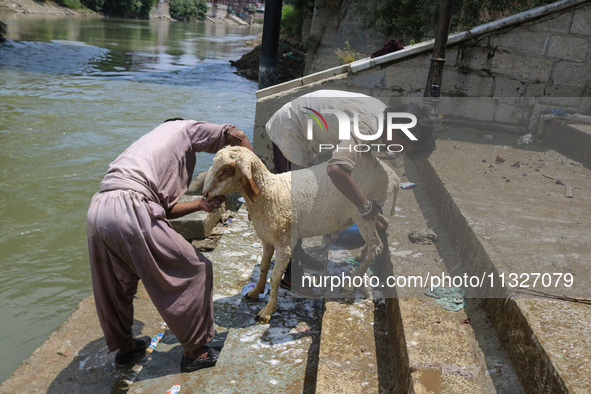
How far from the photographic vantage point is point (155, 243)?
2850 mm

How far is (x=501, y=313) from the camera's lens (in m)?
2.52

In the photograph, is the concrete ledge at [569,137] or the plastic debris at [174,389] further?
the concrete ledge at [569,137]

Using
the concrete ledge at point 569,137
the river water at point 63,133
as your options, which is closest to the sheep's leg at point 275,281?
the river water at point 63,133

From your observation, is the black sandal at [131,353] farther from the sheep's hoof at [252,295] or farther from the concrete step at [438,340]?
the concrete step at [438,340]

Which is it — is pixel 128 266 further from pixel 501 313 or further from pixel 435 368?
pixel 501 313

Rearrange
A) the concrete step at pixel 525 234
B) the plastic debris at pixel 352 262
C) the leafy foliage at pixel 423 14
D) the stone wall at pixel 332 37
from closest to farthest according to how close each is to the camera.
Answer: the concrete step at pixel 525 234, the plastic debris at pixel 352 262, the leafy foliage at pixel 423 14, the stone wall at pixel 332 37

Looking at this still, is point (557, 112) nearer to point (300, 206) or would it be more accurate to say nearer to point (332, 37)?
point (300, 206)

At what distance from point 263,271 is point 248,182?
2.78 ft

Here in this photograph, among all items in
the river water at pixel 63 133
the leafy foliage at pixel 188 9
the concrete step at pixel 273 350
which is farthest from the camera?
the leafy foliage at pixel 188 9

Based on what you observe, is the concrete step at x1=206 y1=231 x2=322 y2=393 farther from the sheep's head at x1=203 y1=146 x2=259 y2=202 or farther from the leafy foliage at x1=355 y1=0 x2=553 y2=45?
the leafy foliage at x1=355 y1=0 x2=553 y2=45

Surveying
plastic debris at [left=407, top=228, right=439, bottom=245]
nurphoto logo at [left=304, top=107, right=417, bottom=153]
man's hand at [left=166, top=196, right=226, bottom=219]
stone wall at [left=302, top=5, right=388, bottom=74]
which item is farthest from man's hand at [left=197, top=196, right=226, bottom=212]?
stone wall at [left=302, top=5, right=388, bottom=74]

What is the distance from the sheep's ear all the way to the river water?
7.85 feet

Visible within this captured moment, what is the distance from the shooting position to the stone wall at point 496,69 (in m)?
6.02

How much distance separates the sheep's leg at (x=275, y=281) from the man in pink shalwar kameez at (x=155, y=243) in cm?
37
